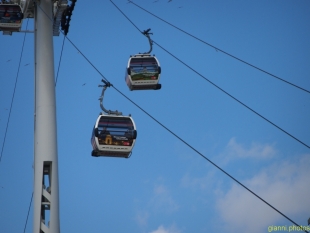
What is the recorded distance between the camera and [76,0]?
45.0 feet

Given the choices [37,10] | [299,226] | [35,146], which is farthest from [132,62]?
[299,226]

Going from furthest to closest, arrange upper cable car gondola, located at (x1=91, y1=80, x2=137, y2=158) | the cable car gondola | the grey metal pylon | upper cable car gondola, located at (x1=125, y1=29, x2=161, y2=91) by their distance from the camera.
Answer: upper cable car gondola, located at (x1=125, y1=29, x2=161, y2=91), the cable car gondola, upper cable car gondola, located at (x1=91, y1=80, x2=137, y2=158), the grey metal pylon

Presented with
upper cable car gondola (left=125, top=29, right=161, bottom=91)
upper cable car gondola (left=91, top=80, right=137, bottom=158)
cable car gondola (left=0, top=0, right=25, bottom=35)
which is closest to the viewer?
upper cable car gondola (left=91, top=80, right=137, bottom=158)

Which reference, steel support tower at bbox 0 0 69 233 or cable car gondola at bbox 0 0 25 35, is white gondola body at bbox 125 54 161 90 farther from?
steel support tower at bbox 0 0 69 233

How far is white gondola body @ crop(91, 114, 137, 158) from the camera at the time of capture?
14.0 meters

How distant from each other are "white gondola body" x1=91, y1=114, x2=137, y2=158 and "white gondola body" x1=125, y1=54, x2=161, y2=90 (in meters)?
1.71

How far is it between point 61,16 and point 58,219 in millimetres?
4676

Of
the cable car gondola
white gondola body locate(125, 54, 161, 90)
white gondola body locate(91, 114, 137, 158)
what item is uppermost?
the cable car gondola

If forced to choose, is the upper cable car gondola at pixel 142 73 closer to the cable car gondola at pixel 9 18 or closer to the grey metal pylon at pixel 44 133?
the cable car gondola at pixel 9 18

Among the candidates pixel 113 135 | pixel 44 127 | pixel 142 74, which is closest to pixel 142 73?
pixel 142 74

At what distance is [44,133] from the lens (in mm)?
11352

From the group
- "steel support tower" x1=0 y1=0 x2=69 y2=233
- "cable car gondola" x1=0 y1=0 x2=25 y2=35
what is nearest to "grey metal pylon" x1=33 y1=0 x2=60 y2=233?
"steel support tower" x1=0 y1=0 x2=69 y2=233

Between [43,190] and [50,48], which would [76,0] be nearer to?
[50,48]

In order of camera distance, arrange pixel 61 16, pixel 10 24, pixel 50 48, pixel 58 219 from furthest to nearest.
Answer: pixel 10 24, pixel 61 16, pixel 50 48, pixel 58 219
